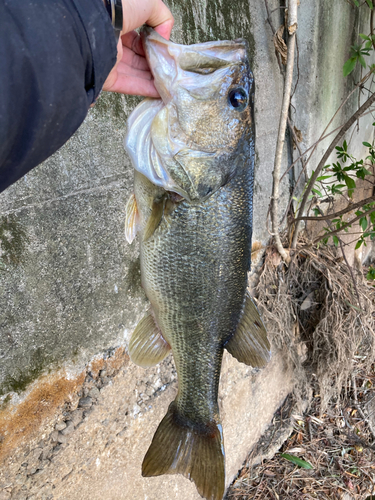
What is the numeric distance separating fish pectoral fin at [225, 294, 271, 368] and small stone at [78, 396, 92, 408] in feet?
2.74

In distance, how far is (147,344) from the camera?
4.75 ft

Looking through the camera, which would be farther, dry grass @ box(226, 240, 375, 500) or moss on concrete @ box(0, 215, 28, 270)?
dry grass @ box(226, 240, 375, 500)

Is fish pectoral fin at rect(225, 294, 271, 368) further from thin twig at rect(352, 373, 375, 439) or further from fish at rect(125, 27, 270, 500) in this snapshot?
thin twig at rect(352, 373, 375, 439)

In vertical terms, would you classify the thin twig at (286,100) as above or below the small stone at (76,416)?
above

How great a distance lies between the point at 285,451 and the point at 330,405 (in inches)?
28.1

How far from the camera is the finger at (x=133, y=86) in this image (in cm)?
113

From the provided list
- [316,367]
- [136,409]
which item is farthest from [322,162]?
[136,409]

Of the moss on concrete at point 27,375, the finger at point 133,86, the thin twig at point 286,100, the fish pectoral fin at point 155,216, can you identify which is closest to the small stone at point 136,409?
the moss on concrete at point 27,375

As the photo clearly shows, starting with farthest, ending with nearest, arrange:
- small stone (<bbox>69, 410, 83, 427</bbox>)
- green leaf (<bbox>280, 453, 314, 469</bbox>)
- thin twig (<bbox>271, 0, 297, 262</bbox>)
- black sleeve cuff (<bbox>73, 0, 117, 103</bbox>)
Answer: green leaf (<bbox>280, 453, 314, 469</bbox>), thin twig (<bbox>271, 0, 297, 262</bbox>), small stone (<bbox>69, 410, 83, 427</bbox>), black sleeve cuff (<bbox>73, 0, 117, 103</bbox>)

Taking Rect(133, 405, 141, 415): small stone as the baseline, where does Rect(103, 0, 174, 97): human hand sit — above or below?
above

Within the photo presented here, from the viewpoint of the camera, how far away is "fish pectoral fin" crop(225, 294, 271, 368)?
142 cm

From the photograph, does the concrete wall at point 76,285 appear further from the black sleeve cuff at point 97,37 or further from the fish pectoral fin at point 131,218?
the black sleeve cuff at point 97,37

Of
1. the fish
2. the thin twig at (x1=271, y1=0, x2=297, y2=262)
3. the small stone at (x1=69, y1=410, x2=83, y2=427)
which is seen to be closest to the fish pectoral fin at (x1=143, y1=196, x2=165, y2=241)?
the fish

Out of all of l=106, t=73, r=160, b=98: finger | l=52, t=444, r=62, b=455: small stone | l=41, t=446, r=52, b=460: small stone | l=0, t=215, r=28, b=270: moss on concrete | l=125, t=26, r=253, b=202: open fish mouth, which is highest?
l=106, t=73, r=160, b=98: finger
